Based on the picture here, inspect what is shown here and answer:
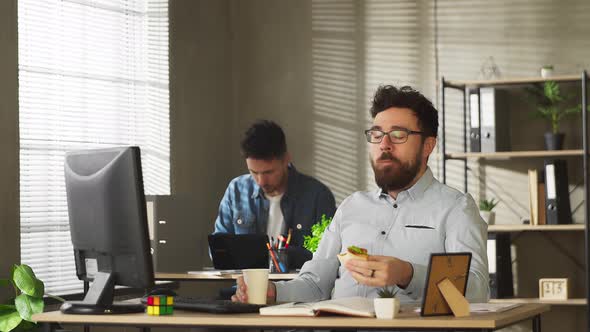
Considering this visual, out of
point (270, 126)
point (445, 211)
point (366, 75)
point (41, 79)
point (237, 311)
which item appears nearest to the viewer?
point (237, 311)

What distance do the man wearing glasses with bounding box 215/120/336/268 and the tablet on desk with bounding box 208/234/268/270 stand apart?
0.40 meters

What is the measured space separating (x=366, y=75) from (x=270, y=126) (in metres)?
1.20

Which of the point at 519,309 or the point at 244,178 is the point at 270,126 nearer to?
the point at 244,178

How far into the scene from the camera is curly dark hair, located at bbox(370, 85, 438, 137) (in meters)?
3.01

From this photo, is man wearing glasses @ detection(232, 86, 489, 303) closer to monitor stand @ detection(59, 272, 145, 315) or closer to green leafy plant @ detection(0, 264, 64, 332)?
monitor stand @ detection(59, 272, 145, 315)

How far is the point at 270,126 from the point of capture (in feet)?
16.6

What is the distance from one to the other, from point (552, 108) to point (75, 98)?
8.74 ft

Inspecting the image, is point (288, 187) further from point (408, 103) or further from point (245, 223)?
point (408, 103)

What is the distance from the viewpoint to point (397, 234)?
9.69 ft

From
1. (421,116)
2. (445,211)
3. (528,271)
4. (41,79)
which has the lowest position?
(528,271)

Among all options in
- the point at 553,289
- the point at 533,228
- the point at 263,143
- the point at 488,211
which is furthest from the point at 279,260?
the point at 553,289

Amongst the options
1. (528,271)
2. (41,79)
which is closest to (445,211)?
(41,79)

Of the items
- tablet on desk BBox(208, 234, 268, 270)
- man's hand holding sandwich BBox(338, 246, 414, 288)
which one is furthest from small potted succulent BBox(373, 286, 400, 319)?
tablet on desk BBox(208, 234, 268, 270)

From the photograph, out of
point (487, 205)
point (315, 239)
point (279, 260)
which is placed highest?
point (487, 205)
